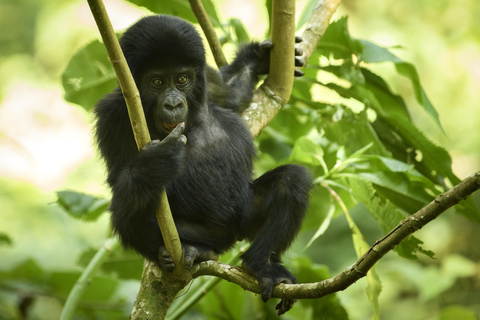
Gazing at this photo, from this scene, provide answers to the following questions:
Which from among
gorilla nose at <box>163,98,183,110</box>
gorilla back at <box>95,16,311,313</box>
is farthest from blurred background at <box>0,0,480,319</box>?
gorilla nose at <box>163,98,183,110</box>

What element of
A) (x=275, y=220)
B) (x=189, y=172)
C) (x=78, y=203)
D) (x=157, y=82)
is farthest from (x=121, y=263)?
(x=157, y=82)

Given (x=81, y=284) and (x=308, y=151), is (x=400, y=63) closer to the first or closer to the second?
(x=308, y=151)

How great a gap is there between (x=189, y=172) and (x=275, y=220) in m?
0.67

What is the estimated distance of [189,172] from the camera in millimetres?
3402

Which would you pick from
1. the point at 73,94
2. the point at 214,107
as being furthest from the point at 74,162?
the point at 214,107

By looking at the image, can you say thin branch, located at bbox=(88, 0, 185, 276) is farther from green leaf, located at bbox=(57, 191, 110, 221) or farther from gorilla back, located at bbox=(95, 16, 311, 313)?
green leaf, located at bbox=(57, 191, 110, 221)

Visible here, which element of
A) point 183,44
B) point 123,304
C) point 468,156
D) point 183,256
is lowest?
point 183,256

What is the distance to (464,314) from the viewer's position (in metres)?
4.40

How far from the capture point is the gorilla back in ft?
9.51

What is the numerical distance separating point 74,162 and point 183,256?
24.8ft

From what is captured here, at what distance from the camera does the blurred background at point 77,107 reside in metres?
8.75

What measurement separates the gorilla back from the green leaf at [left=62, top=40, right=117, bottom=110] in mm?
1273

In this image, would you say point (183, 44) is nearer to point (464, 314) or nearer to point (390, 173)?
point (390, 173)

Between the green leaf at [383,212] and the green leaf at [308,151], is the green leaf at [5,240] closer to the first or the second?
the green leaf at [308,151]
